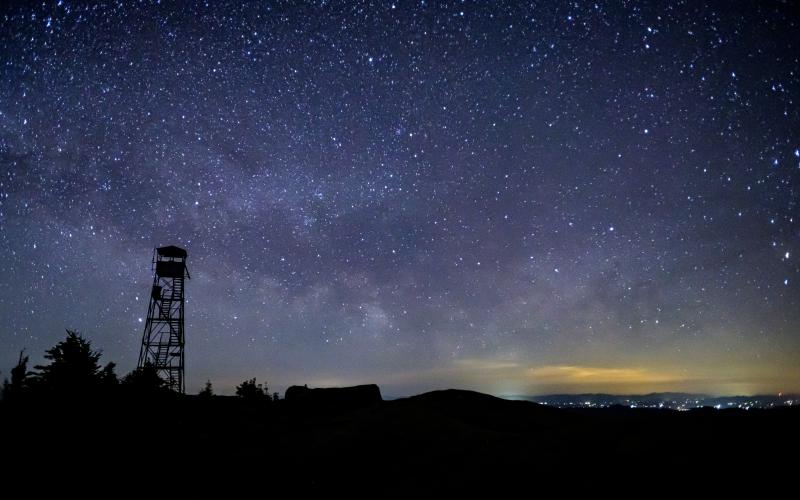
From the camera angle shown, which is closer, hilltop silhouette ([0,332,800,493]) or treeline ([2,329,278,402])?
hilltop silhouette ([0,332,800,493])

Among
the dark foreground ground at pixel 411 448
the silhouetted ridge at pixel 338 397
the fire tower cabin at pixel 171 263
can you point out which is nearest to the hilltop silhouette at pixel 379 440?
the dark foreground ground at pixel 411 448

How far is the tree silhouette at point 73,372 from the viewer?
1155cm

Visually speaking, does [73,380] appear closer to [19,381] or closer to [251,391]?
[19,381]

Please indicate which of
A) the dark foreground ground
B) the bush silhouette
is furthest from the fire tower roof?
the dark foreground ground

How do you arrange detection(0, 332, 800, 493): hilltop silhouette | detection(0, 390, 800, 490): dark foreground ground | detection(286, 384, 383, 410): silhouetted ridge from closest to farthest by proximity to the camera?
detection(0, 390, 800, 490): dark foreground ground, detection(0, 332, 800, 493): hilltop silhouette, detection(286, 384, 383, 410): silhouetted ridge

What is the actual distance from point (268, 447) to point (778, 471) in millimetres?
10525

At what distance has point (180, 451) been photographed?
1097 centimetres

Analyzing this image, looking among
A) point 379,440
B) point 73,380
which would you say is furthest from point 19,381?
point 379,440

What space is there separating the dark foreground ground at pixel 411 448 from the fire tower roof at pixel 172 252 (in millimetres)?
18210

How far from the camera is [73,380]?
39.5 feet

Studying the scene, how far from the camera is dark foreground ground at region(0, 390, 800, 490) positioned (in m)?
6.15

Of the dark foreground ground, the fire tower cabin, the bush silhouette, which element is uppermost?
the fire tower cabin

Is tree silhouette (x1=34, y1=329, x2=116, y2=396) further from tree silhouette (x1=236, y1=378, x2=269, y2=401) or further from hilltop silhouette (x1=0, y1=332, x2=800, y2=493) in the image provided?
tree silhouette (x1=236, y1=378, x2=269, y2=401)

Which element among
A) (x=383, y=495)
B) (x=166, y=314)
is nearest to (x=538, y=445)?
(x=383, y=495)
